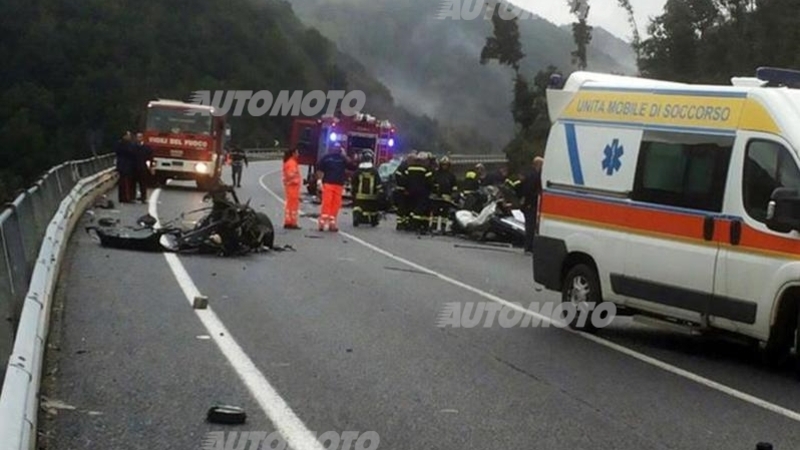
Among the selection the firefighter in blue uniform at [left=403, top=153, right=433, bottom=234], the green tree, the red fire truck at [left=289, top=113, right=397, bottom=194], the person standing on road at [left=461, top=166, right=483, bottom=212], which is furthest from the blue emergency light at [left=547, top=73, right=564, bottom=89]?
the green tree

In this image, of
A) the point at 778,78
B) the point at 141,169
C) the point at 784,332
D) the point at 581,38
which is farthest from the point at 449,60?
the point at 784,332

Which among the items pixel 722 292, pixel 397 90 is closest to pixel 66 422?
pixel 722 292

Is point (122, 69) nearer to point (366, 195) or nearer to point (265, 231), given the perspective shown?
point (366, 195)

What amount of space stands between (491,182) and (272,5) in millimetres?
90875

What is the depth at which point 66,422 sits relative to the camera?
26.1ft

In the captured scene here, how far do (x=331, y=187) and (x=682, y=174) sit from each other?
1334 centimetres

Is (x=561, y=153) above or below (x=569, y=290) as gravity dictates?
above

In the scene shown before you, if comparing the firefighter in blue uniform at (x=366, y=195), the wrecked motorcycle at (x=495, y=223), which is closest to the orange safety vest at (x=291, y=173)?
the firefighter in blue uniform at (x=366, y=195)

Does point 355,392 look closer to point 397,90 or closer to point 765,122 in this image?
point 765,122

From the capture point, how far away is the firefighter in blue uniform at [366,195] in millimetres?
26989

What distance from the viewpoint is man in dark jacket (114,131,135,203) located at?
98.3 ft

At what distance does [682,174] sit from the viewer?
1198 cm

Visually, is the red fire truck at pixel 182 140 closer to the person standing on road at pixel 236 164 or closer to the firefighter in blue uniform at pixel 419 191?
the person standing on road at pixel 236 164

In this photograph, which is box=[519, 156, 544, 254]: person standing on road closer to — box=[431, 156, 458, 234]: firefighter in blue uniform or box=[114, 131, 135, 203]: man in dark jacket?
box=[431, 156, 458, 234]: firefighter in blue uniform
